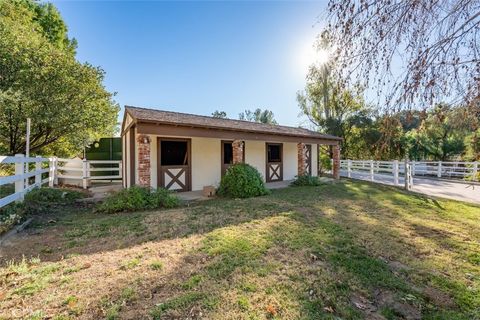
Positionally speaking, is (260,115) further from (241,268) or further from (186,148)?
(241,268)

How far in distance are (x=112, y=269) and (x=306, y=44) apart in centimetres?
377

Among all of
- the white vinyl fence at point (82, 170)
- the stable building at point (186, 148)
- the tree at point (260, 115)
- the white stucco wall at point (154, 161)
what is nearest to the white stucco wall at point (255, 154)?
the stable building at point (186, 148)

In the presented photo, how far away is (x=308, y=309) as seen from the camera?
237cm

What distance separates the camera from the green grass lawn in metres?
2.37

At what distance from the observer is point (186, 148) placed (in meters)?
9.78

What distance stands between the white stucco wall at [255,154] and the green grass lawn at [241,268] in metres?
6.31

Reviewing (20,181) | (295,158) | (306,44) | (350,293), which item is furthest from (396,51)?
(295,158)

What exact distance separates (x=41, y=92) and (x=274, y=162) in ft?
Answer: 36.2

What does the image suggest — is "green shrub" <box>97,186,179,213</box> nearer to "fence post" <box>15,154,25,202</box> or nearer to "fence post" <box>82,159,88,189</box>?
"fence post" <box>15,154,25,202</box>

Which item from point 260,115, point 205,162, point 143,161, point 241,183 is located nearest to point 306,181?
point 241,183

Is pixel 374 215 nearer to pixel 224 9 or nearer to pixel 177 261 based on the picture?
pixel 177 261

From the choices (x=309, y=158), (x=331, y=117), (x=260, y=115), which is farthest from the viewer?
(x=260, y=115)

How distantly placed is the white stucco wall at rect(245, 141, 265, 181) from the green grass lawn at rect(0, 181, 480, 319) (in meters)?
6.31

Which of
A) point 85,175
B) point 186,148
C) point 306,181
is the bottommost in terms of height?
point 306,181
